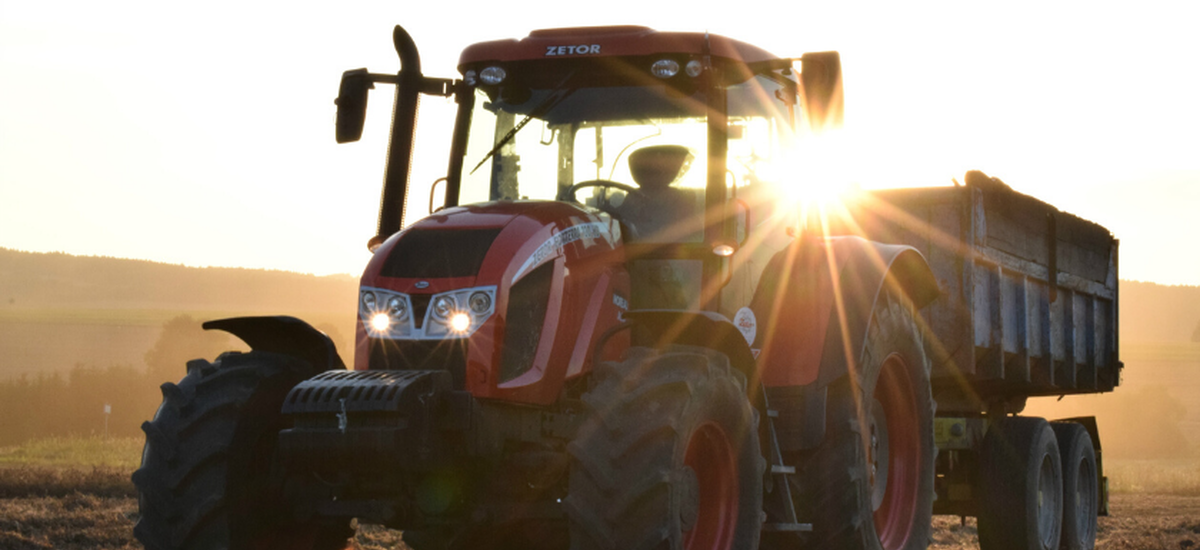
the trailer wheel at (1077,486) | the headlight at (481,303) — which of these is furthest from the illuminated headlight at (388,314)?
the trailer wheel at (1077,486)

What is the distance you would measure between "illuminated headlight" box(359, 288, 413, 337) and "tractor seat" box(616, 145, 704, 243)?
134 cm

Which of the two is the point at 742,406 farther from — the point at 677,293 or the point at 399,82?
the point at 399,82

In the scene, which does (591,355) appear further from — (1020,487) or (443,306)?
(1020,487)

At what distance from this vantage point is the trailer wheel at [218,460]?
5.53m

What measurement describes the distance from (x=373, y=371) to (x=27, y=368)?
6769 centimetres

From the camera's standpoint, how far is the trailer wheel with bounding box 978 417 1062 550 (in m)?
9.70

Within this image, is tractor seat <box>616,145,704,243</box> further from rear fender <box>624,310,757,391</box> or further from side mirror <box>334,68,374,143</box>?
side mirror <box>334,68,374,143</box>

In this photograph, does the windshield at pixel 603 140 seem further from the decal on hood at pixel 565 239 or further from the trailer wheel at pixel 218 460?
the trailer wheel at pixel 218 460

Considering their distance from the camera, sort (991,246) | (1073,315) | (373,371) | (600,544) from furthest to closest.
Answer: (1073,315)
(991,246)
(373,371)
(600,544)

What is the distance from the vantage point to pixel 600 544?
4.89m

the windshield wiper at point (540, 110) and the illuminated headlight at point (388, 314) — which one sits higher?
the windshield wiper at point (540, 110)

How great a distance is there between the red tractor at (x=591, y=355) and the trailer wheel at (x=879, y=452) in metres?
0.02

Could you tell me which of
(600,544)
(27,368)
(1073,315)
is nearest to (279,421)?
(600,544)

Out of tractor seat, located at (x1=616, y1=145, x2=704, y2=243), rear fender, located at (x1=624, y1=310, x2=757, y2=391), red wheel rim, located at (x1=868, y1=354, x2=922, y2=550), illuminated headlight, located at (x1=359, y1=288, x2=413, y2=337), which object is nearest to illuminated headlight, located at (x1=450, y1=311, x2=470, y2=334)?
illuminated headlight, located at (x1=359, y1=288, x2=413, y2=337)
